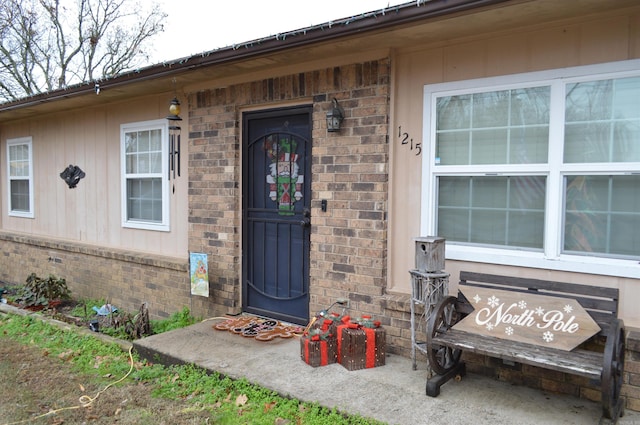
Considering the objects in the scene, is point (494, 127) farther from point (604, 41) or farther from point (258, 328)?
point (258, 328)

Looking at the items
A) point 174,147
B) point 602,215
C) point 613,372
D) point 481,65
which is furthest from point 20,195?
point 613,372

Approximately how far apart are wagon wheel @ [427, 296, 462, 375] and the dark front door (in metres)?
1.66

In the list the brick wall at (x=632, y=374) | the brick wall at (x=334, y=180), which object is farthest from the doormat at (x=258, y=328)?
the brick wall at (x=632, y=374)

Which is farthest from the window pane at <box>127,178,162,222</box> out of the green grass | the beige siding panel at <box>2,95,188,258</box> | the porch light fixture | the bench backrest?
the bench backrest

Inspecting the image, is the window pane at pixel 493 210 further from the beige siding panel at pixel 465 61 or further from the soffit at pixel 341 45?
the soffit at pixel 341 45

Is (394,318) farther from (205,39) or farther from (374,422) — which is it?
(205,39)

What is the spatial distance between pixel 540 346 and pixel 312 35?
2849 mm

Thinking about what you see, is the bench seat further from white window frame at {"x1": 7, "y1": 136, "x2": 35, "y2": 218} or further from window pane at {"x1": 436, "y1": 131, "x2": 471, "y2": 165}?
white window frame at {"x1": 7, "y1": 136, "x2": 35, "y2": 218}

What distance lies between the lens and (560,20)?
3281 mm

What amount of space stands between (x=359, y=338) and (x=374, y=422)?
2.89ft

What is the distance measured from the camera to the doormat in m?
4.48

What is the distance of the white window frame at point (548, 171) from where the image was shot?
10.3 feet

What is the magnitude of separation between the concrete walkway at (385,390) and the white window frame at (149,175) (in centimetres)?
208

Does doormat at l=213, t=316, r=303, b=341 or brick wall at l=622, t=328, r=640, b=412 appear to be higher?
brick wall at l=622, t=328, r=640, b=412
